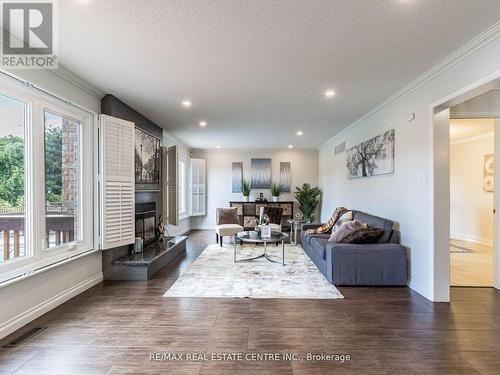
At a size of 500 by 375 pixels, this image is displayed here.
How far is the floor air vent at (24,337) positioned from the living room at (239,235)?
14 millimetres

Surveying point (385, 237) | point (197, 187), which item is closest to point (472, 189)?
point (385, 237)

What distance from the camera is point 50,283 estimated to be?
2.83m

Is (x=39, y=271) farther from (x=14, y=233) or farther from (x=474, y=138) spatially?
(x=474, y=138)

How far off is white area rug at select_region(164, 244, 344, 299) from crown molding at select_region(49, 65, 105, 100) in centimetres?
273

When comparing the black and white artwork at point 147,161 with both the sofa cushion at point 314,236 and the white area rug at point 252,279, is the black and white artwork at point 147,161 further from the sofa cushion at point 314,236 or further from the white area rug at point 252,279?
the sofa cushion at point 314,236

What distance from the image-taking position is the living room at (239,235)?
2021 mm

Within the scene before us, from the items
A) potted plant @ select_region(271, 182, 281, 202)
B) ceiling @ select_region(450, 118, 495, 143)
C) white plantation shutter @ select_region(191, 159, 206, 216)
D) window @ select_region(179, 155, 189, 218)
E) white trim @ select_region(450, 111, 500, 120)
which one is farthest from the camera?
potted plant @ select_region(271, 182, 281, 202)

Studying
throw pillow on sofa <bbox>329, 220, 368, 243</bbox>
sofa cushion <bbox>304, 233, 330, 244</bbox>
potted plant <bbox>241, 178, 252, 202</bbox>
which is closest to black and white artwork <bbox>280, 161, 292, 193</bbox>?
potted plant <bbox>241, 178, 252, 202</bbox>

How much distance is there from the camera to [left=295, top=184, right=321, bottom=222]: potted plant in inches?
320

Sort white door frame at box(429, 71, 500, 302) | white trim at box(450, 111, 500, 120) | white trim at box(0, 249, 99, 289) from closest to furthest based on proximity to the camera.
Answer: white trim at box(0, 249, 99, 289) → white door frame at box(429, 71, 500, 302) → white trim at box(450, 111, 500, 120)

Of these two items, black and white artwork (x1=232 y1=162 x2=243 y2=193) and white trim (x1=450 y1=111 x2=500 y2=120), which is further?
black and white artwork (x1=232 y1=162 x2=243 y2=193)

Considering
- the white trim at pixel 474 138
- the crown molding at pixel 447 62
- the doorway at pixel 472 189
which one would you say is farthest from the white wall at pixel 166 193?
the white trim at pixel 474 138

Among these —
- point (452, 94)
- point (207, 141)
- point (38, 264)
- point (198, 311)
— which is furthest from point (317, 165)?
point (38, 264)

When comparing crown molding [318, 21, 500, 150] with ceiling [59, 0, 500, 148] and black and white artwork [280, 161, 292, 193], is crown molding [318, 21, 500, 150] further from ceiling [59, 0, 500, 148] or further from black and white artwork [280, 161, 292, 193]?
black and white artwork [280, 161, 292, 193]
